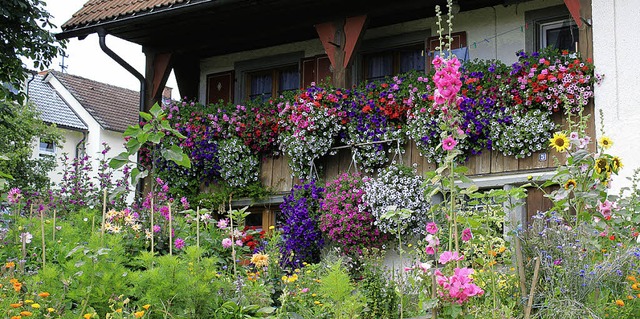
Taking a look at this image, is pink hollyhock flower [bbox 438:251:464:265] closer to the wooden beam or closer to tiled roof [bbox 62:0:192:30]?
the wooden beam

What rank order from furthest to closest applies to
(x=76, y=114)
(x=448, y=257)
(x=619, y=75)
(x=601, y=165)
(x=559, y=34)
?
(x=76, y=114) < (x=559, y=34) < (x=619, y=75) < (x=601, y=165) < (x=448, y=257)

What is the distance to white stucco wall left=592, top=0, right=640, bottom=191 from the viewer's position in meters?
8.14

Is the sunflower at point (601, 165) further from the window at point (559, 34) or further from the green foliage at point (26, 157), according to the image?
the green foliage at point (26, 157)

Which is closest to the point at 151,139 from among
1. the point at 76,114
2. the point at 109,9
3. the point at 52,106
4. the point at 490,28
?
the point at 490,28

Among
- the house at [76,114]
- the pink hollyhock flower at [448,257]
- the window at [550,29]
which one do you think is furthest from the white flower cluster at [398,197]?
the house at [76,114]

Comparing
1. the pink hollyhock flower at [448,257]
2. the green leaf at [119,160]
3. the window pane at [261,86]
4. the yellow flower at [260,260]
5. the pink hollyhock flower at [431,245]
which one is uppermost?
the window pane at [261,86]

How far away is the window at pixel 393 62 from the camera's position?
411 inches

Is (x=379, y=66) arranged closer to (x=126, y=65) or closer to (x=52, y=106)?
(x=126, y=65)

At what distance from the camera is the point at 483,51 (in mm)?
9781

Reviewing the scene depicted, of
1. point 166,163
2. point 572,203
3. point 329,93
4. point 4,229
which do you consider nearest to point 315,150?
point 329,93

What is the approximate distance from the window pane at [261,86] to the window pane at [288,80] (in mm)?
172

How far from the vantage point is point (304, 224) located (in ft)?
31.3

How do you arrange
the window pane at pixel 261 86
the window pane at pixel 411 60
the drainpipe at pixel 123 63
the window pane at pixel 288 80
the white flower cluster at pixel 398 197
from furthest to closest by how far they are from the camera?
1. the window pane at pixel 261 86
2. the window pane at pixel 288 80
3. the drainpipe at pixel 123 63
4. the window pane at pixel 411 60
5. the white flower cluster at pixel 398 197

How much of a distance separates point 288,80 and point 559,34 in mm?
3876
